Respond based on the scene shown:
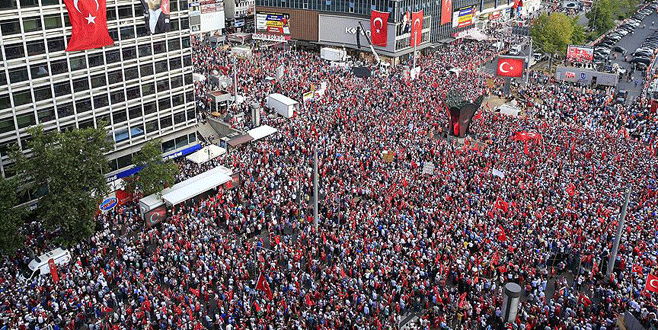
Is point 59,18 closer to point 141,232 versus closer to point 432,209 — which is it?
point 141,232

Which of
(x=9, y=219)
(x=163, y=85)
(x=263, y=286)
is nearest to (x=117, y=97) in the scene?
(x=163, y=85)

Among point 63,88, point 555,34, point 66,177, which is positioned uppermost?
point 63,88

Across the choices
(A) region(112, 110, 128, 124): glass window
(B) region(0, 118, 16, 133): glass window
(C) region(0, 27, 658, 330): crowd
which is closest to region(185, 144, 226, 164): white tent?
(C) region(0, 27, 658, 330): crowd

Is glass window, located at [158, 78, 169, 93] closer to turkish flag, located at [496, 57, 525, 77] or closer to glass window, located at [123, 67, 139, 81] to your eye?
glass window, located at [123, 67, 139, 81]

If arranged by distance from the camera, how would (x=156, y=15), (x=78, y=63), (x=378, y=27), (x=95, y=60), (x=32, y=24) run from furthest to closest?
(x=378, y=27) < (x=156, y=15) < (x=95, y=60) < (x=78, y=63) < (x=32, y=24)

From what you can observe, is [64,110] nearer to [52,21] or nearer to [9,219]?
[52,21]
